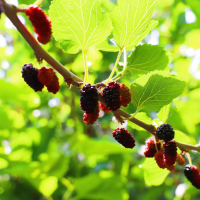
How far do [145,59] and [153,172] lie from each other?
18.4 inches

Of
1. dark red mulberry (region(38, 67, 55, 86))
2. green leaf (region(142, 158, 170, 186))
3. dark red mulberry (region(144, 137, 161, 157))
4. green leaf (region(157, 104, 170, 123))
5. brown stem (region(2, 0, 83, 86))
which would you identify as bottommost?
green leaf (region(142, 158, 170, 186))

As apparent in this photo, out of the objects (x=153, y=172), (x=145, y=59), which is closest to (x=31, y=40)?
(x=145, y=59)

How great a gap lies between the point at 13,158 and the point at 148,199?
123cm

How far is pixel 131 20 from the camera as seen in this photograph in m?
0.70

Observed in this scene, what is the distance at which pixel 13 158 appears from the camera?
2.02 metres

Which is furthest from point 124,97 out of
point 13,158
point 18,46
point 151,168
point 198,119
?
point 18,46

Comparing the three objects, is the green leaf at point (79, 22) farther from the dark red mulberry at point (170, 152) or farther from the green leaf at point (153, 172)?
the green leaf at point (153, 172)

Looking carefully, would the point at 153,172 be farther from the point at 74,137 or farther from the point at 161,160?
the point at 74,137

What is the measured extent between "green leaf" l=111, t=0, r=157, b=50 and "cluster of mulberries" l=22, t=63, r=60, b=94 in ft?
0.75

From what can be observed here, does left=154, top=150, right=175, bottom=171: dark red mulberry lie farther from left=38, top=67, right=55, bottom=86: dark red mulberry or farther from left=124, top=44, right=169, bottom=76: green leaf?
left=38, top=67, right=55, bottom=86: dark red mulberry

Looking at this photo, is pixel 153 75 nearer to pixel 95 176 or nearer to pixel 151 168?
pixel 151 168

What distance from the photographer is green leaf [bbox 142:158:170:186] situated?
0.99 meters

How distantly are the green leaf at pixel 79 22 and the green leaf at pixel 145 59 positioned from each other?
13cm

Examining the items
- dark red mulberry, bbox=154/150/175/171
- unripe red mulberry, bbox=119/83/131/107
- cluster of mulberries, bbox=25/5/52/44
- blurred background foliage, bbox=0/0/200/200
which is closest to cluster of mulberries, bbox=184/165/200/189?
dark red mulberry, bbox=154/150/175/171
